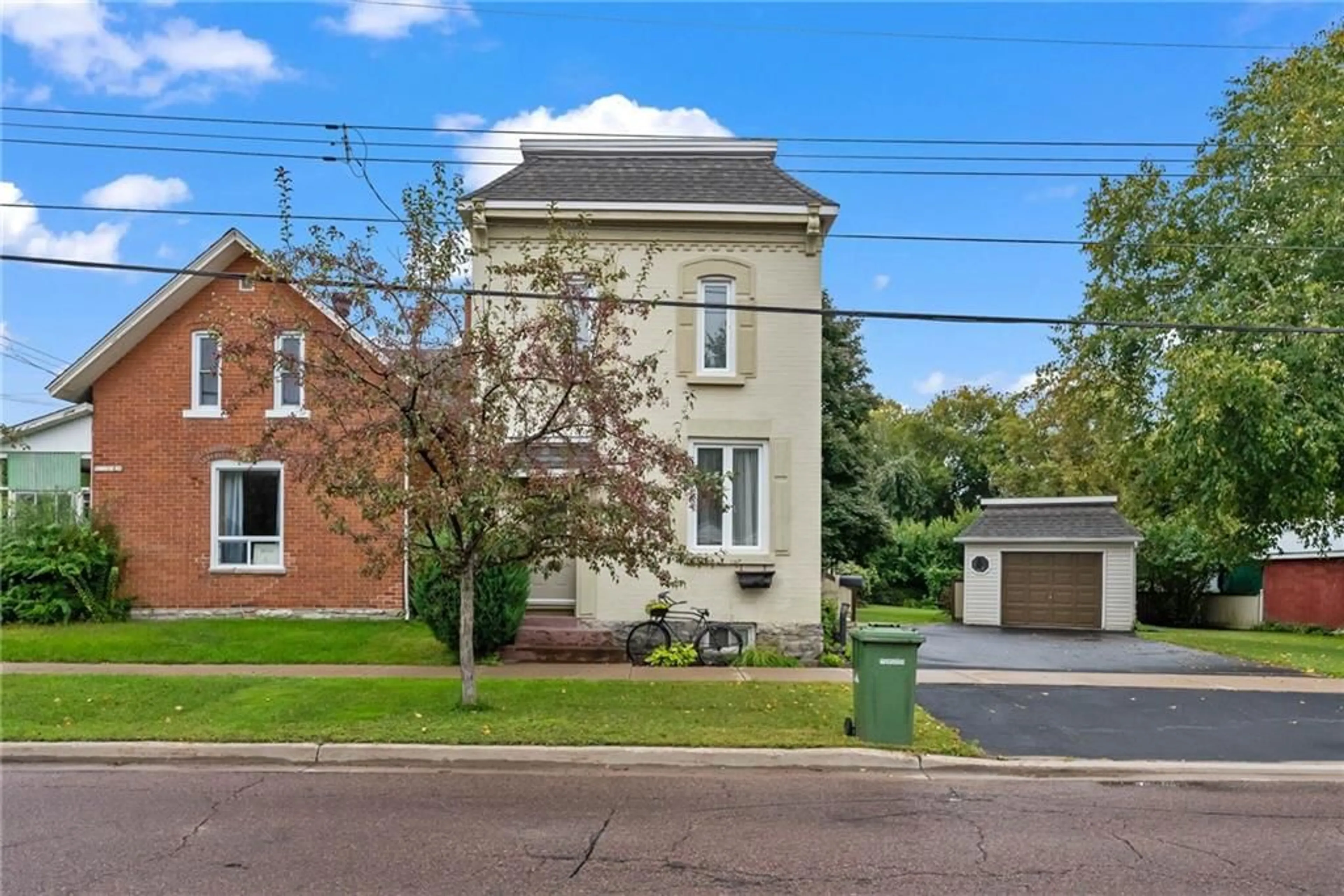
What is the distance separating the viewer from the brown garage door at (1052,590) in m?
26.7

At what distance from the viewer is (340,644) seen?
15.4 metres

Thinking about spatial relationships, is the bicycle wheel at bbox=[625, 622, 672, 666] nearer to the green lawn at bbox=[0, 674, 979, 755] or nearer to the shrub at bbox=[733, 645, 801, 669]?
the shrub at bbox=[733, 645, 801, 669]

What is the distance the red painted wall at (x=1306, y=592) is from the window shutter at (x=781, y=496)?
21098 mm

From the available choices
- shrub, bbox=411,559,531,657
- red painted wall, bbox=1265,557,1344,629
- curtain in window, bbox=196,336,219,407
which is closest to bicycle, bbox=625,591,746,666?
shrub, bbox=411,559,531,657

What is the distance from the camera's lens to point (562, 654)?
14.4 metres

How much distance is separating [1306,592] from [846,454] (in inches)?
644

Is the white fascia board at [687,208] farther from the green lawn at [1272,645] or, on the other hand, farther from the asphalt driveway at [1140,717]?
the green lawn at [1272,645]

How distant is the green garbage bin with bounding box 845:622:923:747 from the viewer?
30.4 ft

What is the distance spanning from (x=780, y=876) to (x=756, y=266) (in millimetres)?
11182

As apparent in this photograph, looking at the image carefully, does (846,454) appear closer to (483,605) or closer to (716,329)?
(716,329)

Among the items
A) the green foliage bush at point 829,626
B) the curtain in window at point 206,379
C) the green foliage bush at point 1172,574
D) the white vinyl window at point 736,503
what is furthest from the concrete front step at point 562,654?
the green foliage bush at point 1172,574

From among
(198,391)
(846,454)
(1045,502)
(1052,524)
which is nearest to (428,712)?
(198,391)

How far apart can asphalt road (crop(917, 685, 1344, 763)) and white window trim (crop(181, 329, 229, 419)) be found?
13221 millimetres

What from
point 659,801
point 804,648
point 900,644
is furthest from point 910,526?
point 659,801
